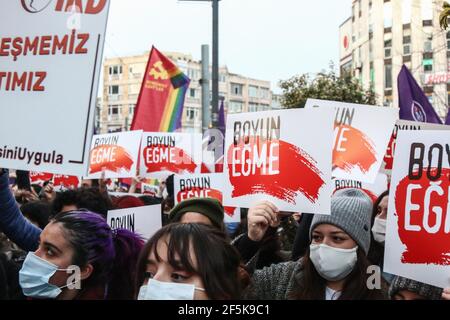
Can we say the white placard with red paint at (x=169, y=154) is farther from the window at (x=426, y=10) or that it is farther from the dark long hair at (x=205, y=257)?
the window at (x=426, y=10)

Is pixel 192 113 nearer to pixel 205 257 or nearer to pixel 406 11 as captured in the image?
pixel 406 11

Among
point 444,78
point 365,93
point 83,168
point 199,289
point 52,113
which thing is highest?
point 444,78

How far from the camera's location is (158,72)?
9555 millimetres

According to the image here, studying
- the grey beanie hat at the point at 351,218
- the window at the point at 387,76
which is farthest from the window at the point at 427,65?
the grey beanie hat at the point at 351,218

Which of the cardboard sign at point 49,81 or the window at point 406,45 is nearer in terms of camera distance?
the cardboard sign at point 49,81

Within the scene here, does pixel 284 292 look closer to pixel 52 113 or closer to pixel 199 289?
pixel 199 289

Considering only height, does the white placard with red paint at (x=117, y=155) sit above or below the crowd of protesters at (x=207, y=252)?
above

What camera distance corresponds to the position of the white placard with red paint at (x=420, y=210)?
251cm

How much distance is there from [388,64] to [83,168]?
149ft

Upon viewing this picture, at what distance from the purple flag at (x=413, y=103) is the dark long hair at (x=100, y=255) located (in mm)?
4504

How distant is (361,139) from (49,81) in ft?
8.21
